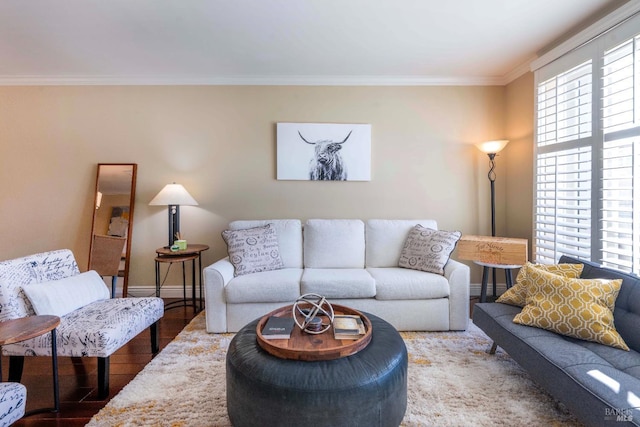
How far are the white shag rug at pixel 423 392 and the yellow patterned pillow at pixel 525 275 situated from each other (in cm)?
44

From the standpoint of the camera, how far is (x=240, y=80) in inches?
135

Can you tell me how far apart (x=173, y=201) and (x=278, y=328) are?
2.06m

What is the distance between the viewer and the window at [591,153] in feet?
6.86

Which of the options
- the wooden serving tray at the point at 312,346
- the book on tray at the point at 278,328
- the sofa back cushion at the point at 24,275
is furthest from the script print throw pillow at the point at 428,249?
the sofa back cushion at the point at 24,275

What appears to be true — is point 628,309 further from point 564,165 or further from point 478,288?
point 478,288

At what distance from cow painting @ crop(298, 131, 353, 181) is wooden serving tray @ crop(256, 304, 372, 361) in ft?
6.91

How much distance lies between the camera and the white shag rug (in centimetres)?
158

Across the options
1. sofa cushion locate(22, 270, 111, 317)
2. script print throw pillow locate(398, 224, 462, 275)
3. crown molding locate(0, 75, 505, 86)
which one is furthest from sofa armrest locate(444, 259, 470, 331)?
sofa cushion locate(22, 270, 111, 317)

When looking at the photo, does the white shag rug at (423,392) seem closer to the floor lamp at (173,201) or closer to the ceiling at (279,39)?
the floor lamp at (173,201)

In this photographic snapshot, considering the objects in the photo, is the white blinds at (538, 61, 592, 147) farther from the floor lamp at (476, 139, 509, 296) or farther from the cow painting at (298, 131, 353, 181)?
the cow painting at (298, 131, 353, 181)

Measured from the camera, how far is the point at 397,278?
8.71 feet

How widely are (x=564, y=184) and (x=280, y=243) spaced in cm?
270

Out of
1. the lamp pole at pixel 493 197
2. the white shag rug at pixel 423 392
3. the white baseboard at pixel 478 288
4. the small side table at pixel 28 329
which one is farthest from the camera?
the white baseboard at pixel 478 288

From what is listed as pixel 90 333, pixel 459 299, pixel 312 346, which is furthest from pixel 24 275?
pixel 459 299
